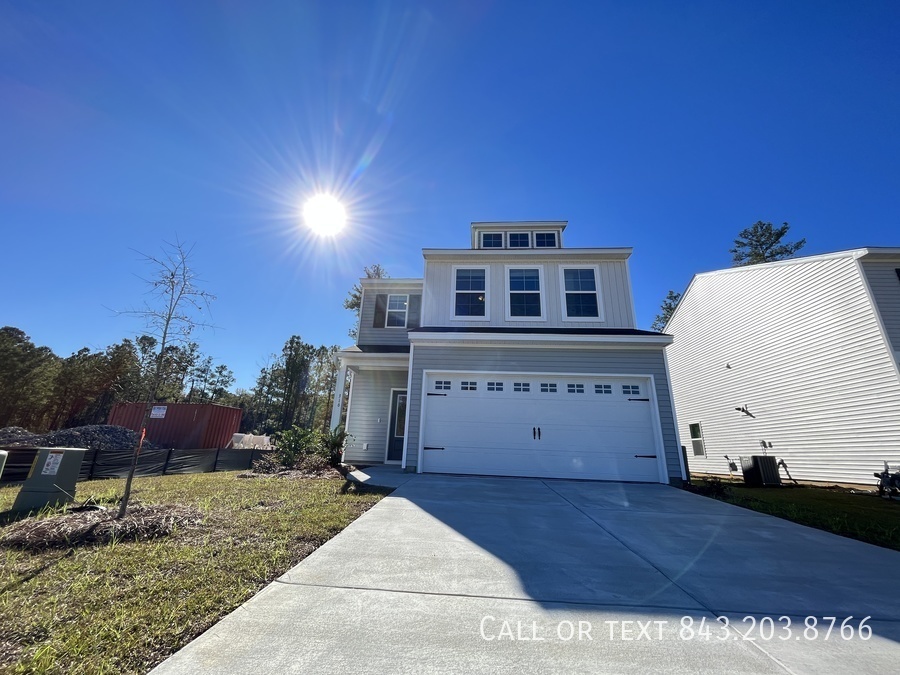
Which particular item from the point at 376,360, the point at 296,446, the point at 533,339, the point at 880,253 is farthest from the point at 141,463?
the point at 880,253

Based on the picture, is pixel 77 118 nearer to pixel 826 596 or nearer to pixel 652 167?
pixel 826 596

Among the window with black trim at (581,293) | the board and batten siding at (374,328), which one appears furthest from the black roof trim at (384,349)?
the window with black trim at (581,293)

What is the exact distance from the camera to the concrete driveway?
1.74 metres

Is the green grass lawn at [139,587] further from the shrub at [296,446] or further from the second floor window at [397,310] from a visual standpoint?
the second floor window at [397,310]

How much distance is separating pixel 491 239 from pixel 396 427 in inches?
314

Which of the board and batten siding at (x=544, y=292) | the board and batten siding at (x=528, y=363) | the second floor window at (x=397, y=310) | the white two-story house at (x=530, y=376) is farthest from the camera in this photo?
the second floor window at (x=397, y=310)

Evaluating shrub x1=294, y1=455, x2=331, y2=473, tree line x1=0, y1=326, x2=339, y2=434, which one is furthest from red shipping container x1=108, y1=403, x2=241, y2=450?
shrub x1=294, y1=455, x2=331, y2=473

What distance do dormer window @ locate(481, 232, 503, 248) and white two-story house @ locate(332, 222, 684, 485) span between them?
2.94 meters

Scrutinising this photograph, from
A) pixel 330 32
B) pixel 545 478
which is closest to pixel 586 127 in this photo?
pixel 330 32

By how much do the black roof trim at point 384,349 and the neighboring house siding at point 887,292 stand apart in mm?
12784

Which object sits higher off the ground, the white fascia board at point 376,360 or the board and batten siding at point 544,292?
the board and batten siding at point 544,292

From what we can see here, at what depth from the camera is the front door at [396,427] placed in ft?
35.2

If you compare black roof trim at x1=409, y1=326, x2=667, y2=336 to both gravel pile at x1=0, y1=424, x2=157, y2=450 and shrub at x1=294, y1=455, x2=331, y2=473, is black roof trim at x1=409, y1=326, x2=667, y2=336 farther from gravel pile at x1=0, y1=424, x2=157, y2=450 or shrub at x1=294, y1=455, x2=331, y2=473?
gravel pile at x1=0, y1=424, x2=157, y2=450

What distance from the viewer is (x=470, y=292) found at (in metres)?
10.6
